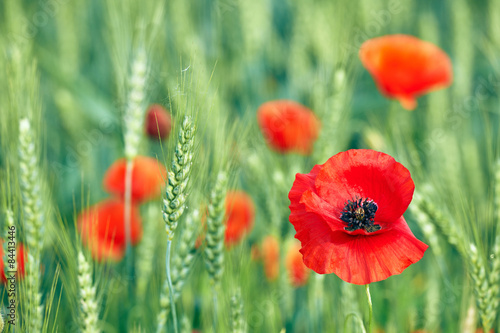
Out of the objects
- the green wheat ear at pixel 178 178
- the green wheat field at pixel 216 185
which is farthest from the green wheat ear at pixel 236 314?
the green wheat ear at pixel 178 178

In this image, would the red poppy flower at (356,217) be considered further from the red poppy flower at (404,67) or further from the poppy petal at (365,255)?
the red poppy flower at (404,67)

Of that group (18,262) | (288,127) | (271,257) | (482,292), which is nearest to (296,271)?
(271,257)

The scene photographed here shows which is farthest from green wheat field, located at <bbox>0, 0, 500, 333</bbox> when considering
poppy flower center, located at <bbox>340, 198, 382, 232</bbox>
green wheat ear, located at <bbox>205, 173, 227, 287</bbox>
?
poppy flower center, located at <bbox>340, 198, 382, 232</bbox>

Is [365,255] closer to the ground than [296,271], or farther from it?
closer to the ground

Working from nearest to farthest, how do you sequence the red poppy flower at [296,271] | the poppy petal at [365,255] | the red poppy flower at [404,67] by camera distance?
1. the poppy petal at [365,255]
2. the red poppy flower at [296,271]
3. the red poppy flower at [404,67]

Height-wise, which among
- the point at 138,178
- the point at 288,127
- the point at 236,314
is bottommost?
the point at 236,314

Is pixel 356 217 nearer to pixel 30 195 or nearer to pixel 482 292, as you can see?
pixel 482 292

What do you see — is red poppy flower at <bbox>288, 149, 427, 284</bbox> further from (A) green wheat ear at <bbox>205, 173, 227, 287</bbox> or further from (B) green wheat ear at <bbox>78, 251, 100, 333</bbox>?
(B) green wheat ear at <bbox>78, 251, 100, 333</bbox>

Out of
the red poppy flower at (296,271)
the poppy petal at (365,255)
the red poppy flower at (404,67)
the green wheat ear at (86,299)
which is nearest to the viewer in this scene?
the poppy petal at (365,255)

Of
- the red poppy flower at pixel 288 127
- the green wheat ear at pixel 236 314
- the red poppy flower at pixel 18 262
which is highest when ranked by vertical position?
the red poppy flower at pixel 288 127
